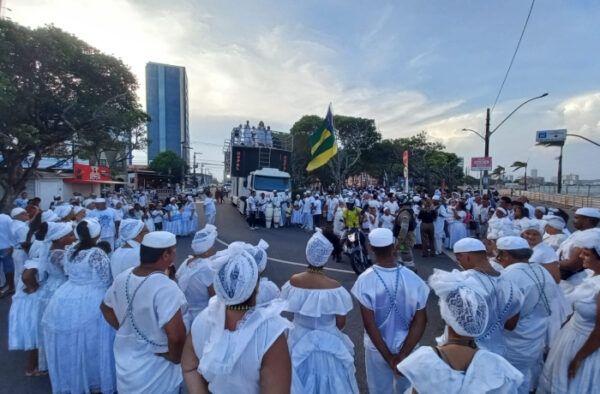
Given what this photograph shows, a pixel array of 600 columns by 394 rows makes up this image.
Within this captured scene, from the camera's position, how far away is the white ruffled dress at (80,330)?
11.5ft

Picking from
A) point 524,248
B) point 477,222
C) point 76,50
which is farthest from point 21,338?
point 76,50

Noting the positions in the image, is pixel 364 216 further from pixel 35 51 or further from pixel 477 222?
pixel 35 51

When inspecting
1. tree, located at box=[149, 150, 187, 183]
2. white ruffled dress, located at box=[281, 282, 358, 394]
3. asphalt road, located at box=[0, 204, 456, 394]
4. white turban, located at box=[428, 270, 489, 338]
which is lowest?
→ asphalt road, located at box=[0, 204, 456, 394]

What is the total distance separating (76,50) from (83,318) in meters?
18.7

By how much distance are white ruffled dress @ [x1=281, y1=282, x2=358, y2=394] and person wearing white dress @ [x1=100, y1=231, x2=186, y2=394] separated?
0.87 m

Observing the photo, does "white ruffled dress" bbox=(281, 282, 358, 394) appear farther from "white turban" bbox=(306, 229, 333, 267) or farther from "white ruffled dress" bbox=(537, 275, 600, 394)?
"white ruffled dress" bbox=(537, 275, 600, 394)

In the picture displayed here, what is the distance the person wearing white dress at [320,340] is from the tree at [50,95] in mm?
15197

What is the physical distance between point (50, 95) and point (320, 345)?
19429mm

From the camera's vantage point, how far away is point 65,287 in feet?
11.7

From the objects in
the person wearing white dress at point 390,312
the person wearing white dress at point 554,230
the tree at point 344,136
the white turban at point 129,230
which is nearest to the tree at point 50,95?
the white turban at point 129,230

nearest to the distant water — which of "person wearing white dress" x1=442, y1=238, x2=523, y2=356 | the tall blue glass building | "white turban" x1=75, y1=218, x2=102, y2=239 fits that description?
"person wearing white dress" x1=442, y1=238, x2=523, y2=356

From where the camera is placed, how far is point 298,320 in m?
2.95

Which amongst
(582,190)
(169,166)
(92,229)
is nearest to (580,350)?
(92,229)

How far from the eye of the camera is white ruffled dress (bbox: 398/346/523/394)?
1.69 meters
